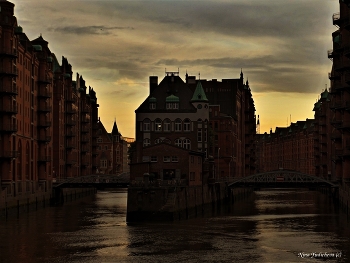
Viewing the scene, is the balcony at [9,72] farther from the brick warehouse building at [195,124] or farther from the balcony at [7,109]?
the brick warehouse building at [195,124]

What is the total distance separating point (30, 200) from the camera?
334ft

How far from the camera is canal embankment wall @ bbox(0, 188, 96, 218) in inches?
3436

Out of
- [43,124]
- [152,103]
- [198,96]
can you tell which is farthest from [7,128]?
[198,96]

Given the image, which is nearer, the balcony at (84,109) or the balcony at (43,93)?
the balcony at (43,93)

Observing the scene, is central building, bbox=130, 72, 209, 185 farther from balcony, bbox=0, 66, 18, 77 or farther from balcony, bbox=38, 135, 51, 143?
balcony, bbox=0, 66, 18, 77

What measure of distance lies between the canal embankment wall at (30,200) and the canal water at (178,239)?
6.56ft

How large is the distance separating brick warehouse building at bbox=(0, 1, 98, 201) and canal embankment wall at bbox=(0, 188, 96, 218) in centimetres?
56

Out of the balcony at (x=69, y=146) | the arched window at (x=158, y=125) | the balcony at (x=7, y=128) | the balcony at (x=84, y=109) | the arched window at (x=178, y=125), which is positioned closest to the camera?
the balcony at (x=7, y=128)

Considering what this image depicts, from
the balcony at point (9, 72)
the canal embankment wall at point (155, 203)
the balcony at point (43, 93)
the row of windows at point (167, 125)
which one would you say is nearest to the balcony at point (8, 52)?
the balcony at point (9, 72)

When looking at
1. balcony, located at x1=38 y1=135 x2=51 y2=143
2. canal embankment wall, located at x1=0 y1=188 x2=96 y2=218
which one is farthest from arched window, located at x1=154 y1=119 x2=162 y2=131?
balcony, located at x1=38 y1=135 x2=51 y2=143

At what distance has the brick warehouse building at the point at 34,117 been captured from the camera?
9031cm

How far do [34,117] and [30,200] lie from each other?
13191mm

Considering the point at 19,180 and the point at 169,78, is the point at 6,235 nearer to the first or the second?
the point at 19,180

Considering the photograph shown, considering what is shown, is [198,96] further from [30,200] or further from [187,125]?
[30,200]
